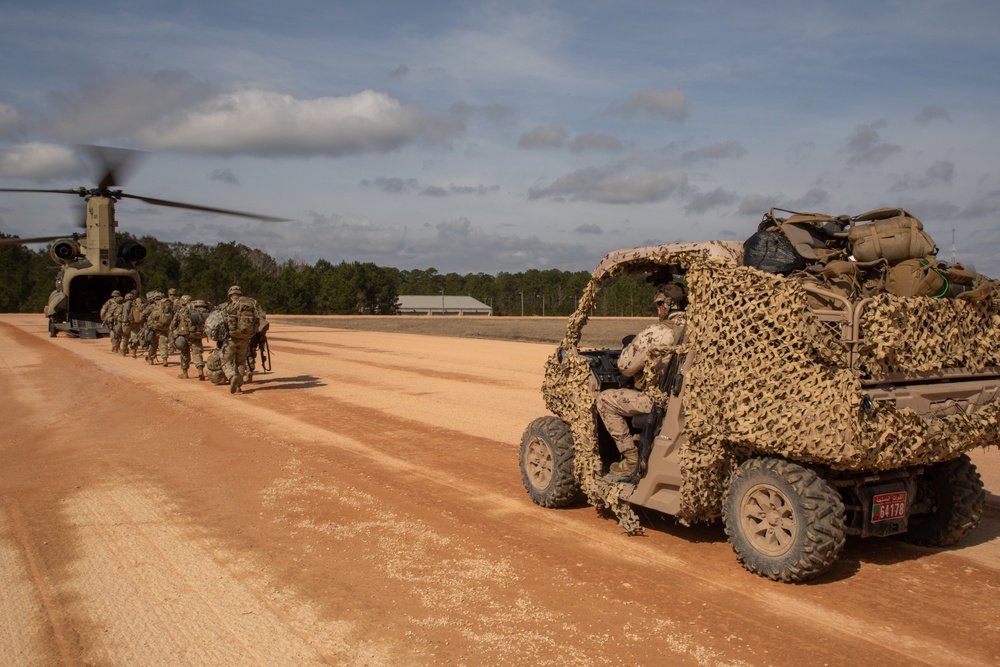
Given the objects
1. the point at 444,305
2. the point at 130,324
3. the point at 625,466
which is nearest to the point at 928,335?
the point at 625,466

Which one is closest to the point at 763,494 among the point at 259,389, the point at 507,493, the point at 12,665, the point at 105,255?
the point at 507,493

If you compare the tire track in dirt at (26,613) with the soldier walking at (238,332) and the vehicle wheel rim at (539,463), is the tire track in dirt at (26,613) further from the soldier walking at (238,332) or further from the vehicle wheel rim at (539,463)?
the soldier walking at (238,332)

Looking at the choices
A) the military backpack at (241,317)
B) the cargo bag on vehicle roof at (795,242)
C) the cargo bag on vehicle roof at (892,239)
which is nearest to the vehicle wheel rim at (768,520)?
the cargo bag on vehicle roof at (795,242)

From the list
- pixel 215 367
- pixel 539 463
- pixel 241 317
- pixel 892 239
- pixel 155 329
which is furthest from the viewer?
pixel 155 329

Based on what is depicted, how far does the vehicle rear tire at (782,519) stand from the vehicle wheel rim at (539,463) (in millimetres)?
2134

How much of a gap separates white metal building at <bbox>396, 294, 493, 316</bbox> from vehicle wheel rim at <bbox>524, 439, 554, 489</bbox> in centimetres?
9622

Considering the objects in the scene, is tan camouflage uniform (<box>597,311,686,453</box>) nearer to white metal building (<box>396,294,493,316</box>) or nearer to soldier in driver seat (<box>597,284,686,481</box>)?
soldier in driver seat (<box>597,284,686,481</box>)

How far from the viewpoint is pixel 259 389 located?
55.5ft

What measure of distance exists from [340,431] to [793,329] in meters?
8.18

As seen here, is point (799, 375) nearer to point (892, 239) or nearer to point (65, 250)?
point (892, 239)

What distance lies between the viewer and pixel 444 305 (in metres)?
110

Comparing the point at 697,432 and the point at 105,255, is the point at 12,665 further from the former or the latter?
the point at 105,255

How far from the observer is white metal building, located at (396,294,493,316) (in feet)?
347

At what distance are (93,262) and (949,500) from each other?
35065 mm
